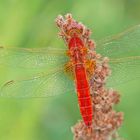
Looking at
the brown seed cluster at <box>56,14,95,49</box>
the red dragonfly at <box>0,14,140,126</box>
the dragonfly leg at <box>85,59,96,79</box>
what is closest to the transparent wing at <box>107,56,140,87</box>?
the red dragonfly at <box>0,14,140,126</box>

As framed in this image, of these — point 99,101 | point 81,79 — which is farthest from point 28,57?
point 99,101

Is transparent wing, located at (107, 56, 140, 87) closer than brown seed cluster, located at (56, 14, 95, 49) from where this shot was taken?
No

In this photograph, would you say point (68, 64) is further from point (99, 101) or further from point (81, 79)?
point (99, 101)

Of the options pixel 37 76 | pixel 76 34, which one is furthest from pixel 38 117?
pixel 76 34

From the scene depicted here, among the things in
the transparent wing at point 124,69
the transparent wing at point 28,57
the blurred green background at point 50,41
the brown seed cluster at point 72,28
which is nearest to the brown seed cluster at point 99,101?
the brown seed cluster at point 72,28

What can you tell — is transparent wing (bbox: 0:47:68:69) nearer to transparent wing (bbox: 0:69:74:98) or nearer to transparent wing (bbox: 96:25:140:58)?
transparent wing (bbox: 0:69:74:98)

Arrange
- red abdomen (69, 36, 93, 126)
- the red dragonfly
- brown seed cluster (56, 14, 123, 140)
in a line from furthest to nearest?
1. the red dragonfly
2. red abdomen (69, 36, 93, 126)
3. brown seed cluster (56, 14, 123, 140)

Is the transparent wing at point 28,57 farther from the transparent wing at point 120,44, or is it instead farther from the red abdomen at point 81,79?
the transparent wing at point 120,44
